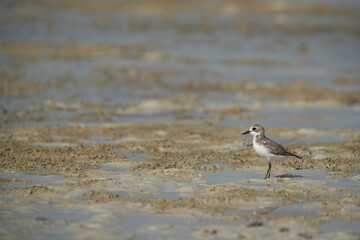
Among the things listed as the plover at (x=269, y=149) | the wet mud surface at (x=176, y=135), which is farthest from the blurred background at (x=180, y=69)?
the plover at (x=269, y=149)

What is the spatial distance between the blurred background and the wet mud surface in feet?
0.28

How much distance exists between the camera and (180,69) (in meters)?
22.5

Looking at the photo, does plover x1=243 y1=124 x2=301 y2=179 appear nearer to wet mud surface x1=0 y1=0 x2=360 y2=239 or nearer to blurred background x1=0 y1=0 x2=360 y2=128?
wet mud surface x1=0 y1=0 x2=360 y2=239

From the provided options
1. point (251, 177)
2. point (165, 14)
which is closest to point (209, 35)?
point (165, 14)

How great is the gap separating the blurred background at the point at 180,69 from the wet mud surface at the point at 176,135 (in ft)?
0.28

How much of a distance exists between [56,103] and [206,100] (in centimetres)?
421

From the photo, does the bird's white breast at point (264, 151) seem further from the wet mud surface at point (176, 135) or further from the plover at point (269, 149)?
the wet mud surface at point (176, 135)

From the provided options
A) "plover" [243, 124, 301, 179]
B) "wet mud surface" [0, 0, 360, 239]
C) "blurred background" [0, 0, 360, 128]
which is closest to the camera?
"wet mud surface" [0, 0, 360, 239]

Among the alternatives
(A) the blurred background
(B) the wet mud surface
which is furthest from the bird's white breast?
(A) the blurred background

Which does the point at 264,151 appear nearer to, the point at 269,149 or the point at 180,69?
the point at 269,149

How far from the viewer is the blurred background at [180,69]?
15.7 metres

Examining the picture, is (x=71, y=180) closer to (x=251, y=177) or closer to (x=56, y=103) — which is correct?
(x=251, y=177)

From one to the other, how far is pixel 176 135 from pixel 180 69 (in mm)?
9470

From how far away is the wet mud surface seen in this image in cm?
797
